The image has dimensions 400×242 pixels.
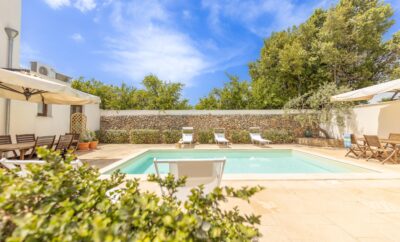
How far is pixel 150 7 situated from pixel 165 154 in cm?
728

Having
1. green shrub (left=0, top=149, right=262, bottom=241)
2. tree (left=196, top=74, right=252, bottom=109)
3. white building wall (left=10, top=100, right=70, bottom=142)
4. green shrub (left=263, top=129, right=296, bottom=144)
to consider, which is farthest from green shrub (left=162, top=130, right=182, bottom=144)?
green shrub (left=0, top=149, right=262, bottom=241)

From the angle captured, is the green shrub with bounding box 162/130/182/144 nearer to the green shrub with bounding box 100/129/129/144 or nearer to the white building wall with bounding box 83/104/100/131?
the green shrub with bounding box 100/129/129/144

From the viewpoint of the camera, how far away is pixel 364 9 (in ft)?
45.1

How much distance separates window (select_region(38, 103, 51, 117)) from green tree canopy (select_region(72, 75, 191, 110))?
25.5 feet

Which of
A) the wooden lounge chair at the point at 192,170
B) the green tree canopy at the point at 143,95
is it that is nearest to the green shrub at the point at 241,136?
the green tree canopy at the point at 143,95

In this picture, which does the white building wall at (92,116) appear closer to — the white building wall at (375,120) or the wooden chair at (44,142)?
the wooden chair at (44,142)

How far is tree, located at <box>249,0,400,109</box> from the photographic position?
43.5ft

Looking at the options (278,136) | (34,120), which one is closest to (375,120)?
(278,136)

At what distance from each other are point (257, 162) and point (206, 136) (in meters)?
4.72

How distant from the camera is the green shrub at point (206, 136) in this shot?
12141mm

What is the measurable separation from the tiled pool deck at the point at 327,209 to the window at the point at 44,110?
25.7 ft

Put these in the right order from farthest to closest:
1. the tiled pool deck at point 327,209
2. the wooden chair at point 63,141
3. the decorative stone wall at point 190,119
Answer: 1. the decorative stone wall at point 190,119
2. the wooden chair at point 63,141
3. the tiled pool deck at point 327,209

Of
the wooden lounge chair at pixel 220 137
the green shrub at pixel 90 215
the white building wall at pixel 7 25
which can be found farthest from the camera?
the wooden lounge chair at pixel 220 137

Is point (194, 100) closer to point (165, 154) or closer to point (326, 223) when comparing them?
point (165, 154)
